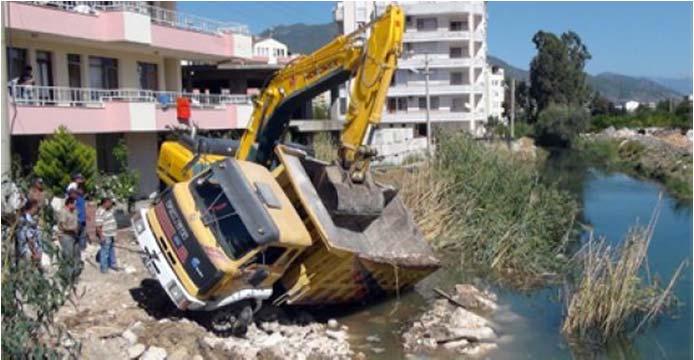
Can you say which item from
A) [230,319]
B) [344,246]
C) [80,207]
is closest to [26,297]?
[230,319]

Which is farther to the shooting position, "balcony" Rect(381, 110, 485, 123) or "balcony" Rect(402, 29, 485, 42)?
"balcony" Rect(402, 29, 485, 42)

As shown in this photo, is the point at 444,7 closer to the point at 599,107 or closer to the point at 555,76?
the point at 555,76

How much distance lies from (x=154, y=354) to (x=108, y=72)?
14.1 meters

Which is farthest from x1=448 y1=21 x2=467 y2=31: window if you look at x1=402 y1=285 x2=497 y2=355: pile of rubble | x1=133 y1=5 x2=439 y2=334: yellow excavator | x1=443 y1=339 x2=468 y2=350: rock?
x1=443 y1=339 x2=468 y2=350: rock

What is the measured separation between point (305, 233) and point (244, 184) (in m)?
1.11

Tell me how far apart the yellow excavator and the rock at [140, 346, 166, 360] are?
3.00ft

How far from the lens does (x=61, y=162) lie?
17203 millimetres

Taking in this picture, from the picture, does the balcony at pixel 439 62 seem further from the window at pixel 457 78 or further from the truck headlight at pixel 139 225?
the truck headlight at pixel 139 225

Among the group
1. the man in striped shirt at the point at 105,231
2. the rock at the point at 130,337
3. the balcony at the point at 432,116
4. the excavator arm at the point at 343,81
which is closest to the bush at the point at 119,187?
the man in striped shirt at the point at 105,231

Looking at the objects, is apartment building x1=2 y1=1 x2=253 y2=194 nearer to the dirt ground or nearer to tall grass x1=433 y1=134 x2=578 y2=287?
the dirt ground

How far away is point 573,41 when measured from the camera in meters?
77.2

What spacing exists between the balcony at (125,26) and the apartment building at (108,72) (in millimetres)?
25

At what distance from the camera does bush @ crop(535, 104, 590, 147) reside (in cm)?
6231

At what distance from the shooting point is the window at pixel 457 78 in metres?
56.0
